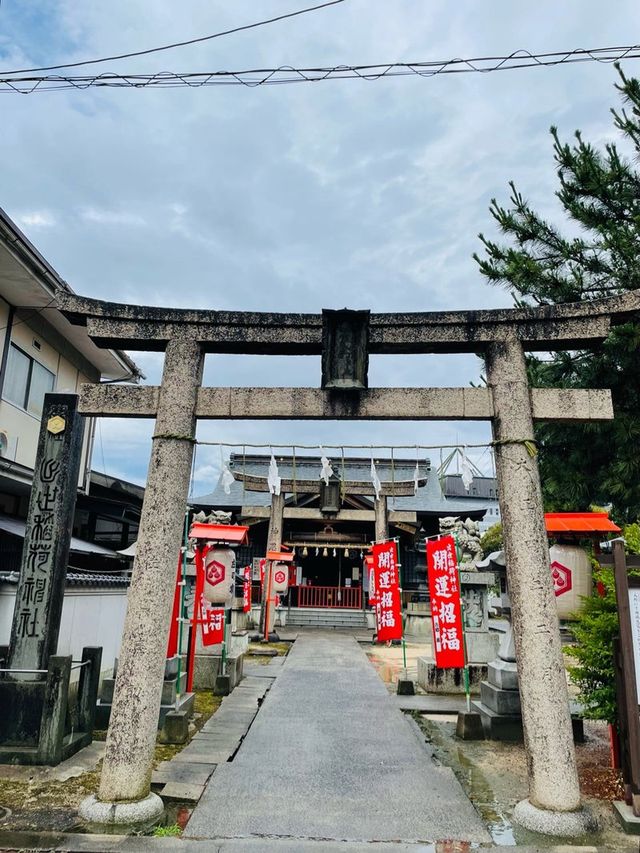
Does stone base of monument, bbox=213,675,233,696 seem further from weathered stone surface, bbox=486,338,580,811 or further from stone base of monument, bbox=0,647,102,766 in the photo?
weathered stone surface, bbox=486,338,580,811

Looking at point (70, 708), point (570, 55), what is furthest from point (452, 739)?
point (570, 55)

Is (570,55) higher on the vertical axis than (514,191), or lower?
lower

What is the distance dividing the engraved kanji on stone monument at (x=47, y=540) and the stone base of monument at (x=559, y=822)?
5.68m

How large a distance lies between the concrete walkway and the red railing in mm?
18056

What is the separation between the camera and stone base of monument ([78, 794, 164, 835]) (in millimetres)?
4652

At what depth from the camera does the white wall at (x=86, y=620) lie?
25.4ft

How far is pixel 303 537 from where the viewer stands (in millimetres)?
27672

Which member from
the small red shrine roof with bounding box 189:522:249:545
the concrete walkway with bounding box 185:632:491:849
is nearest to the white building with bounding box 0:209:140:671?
the small red shrine roof with bounding box 189:522:249:545

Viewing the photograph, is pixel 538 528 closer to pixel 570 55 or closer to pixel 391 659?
pixel 570 55

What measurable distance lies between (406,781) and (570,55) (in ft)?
27.0

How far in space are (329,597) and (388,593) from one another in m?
13.3

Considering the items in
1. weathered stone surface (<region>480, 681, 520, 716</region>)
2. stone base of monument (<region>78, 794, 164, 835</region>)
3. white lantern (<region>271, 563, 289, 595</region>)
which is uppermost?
white lantern (<region>271, 563, 289, 595</region>)

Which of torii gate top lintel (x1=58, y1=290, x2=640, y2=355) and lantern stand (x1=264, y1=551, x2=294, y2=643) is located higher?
torii gate top lintel (x1=58, y1=290, x2=640, y2=355)

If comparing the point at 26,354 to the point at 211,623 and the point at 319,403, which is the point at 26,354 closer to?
the point at 211,623
